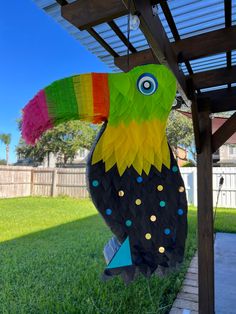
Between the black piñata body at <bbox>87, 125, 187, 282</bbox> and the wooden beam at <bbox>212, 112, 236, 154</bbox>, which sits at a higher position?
the wooden beam at <bbox>212, 112, 236, 154</bbox>

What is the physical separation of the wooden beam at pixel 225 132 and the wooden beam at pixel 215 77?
14.6 inches

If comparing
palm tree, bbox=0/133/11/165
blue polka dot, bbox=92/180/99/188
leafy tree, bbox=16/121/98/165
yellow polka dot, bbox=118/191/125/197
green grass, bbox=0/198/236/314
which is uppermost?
palm tree, bbox=0/133/11/165

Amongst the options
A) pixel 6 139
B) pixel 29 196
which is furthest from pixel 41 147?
pixel 6 139

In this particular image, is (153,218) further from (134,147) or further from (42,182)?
(42,182)

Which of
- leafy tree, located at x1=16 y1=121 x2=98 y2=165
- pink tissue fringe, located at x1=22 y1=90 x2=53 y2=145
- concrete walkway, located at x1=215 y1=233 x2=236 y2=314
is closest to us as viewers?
pink tissue fringe, located at x1=22 y1=90 x2=53 y2=145

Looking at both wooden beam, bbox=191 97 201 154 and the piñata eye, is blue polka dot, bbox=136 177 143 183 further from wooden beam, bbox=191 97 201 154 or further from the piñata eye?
wooden beam, bbox=191 97 201 154

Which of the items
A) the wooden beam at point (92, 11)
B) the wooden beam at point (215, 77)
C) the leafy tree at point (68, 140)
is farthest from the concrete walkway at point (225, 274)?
the leafy tree at point (68, 140)

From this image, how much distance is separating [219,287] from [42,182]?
28.5 ft

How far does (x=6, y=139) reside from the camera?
83.6 ft

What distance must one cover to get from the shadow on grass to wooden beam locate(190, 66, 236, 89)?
171cm

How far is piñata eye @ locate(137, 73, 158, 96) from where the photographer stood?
37.8 inches

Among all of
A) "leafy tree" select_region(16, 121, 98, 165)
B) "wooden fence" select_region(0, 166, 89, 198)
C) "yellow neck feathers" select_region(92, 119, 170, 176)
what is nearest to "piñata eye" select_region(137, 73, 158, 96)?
"yellow neck feathers" select_region(92, 119, 170, 176)

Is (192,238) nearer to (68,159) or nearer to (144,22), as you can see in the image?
(144,22)

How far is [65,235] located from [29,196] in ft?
20.6
